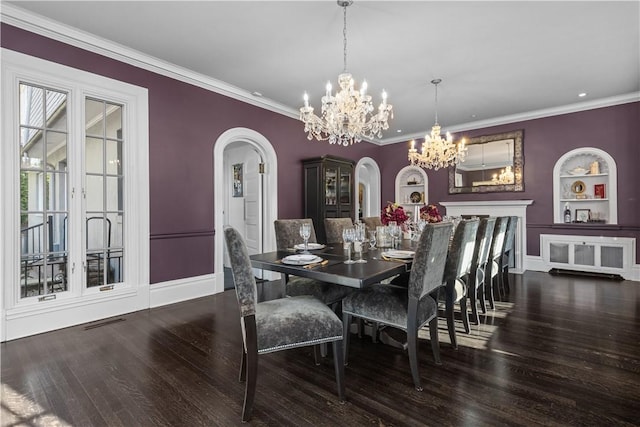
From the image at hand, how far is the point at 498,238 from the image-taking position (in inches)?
144

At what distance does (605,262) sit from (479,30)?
4296 mm

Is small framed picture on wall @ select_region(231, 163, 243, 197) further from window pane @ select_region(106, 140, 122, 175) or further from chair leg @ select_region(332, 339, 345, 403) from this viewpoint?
chair leg @ select_region(332, 339, 345, 403)

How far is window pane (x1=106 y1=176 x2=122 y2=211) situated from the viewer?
3.35 metres

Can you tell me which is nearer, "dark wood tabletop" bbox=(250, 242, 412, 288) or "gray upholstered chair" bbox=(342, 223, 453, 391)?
"dark wood tabletop" bbox=(250, 242, 412, 288)

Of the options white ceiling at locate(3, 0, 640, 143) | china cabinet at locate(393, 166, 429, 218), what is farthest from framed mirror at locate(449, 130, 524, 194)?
white ceiling at locate(3, 0, 640, 143)

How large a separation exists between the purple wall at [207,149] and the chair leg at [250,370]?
96.4 inches

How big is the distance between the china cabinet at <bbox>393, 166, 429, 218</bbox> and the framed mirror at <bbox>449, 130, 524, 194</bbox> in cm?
58

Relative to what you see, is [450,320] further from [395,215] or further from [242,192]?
[242,192]

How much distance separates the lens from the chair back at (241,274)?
65.8 inches

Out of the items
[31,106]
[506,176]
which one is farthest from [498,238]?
[31,106]

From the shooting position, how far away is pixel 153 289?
3.59 metres

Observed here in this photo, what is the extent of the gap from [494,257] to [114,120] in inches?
174

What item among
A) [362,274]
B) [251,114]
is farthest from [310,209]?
[362,274]

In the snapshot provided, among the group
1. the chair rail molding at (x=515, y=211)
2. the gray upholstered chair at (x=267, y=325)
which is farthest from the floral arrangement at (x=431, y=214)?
the chair rail molding at (x=515, y=211)
